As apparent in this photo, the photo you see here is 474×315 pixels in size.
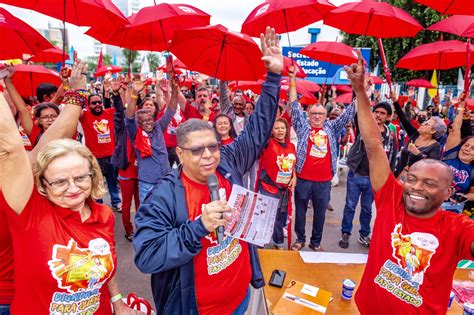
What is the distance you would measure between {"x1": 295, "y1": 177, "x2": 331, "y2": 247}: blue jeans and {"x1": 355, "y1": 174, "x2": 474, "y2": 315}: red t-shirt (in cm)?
244

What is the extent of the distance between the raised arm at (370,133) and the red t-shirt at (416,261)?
0.73 feet

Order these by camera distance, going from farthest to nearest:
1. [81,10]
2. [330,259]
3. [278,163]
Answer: [278,163], [81,10], [330,259]

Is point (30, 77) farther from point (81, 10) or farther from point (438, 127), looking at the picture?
point (438, 127)

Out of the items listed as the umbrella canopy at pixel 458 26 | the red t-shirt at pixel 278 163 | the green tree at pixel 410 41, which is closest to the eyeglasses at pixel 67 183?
the red t-shirt at pixel 278 163

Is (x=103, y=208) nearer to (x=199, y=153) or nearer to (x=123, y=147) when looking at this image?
(x=199, y=153)

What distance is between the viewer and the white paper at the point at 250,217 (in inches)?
74.2

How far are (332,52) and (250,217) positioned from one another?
4.32m

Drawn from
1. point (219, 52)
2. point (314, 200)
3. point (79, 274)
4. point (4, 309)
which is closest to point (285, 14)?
point (219, 52)

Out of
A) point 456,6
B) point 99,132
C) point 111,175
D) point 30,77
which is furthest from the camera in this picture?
point 111,175

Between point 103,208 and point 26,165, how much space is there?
0.52 meters

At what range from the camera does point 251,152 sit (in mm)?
2266

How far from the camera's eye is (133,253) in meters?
4.34

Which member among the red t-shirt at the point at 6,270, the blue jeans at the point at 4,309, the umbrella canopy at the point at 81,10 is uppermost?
the umbrella canopy at the point at 81,10

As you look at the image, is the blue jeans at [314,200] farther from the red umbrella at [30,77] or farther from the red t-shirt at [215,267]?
the red umbrella at [30,77]
